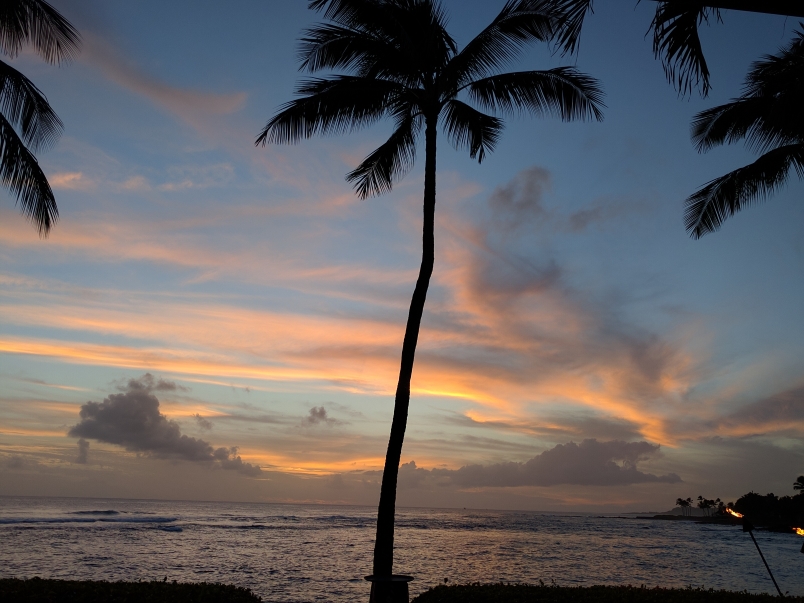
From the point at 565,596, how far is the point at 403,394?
4680 millimetres

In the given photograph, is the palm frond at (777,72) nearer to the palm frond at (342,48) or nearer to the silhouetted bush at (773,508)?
the palm frond at (342,48)

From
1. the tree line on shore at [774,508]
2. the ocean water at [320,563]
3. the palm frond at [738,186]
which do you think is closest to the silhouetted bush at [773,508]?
the tree line on shore at [774,508]

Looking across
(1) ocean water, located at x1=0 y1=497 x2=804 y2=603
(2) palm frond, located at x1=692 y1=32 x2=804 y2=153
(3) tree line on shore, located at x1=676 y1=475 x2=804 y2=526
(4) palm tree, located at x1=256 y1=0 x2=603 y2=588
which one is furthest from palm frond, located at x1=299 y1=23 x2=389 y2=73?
(3) tree line on shore, located at x1=676 y1=475 x2=804 y2=526

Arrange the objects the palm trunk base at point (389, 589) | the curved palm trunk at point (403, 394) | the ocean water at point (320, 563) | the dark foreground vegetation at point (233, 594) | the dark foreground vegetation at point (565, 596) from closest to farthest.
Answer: the palm trunk base at point (389, 589) < the dark foreground vegetation at point (233, 594) < the curved palm trunk at point (403, 394) < the dark foreground vegetation at point (565, 596) < the ocean water at point (320, 563)

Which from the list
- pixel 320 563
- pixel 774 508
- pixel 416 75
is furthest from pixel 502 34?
pixel 774 508

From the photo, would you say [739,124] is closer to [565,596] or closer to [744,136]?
[744,136]

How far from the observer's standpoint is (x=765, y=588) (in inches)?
864

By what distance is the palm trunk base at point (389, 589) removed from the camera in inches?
324

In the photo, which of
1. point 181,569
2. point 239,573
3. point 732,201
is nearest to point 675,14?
point 732,201

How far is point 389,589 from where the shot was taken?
8328 millimetres

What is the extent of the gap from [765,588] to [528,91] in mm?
21604

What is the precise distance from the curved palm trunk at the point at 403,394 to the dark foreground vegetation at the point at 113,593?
2.45 metres

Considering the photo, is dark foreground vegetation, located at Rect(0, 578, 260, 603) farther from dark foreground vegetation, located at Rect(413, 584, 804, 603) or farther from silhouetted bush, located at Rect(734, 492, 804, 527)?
silhouetted bush, located at Rect(734, 492, 804, 527)

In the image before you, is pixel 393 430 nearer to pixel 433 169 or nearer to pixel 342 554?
pixel 433 169
